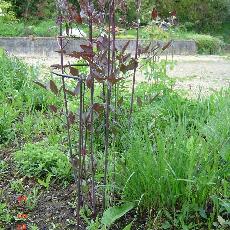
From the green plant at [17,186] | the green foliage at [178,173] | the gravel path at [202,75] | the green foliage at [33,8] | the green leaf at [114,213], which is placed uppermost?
the green foliage at [33,8]

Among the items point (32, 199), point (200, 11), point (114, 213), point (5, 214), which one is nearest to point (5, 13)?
point (200, 11)

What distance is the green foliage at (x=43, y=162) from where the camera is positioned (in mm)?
2685

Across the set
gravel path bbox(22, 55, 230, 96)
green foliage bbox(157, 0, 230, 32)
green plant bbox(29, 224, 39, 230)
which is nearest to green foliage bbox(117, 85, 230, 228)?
green plant bbox(29, 224, 39, 230)

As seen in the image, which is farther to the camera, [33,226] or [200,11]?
[200,11]

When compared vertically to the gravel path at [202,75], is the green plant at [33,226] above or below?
above

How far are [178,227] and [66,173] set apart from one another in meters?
0.79

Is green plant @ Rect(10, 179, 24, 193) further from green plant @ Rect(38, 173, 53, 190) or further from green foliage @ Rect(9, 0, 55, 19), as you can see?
green foliage @ Rect(9, 0, 55, 19)

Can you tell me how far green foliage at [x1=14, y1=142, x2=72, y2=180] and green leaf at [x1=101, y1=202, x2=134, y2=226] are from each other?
22.7 inches

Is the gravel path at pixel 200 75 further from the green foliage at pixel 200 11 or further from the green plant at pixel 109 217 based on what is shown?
the green foliage at pixel 200 11

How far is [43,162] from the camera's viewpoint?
110 inches

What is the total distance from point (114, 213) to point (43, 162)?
796 millimetres

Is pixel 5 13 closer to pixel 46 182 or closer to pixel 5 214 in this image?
pixel 46 182

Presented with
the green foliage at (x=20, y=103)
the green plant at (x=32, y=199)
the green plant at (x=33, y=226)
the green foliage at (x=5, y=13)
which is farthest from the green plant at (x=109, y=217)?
the green foliage at (x=5, y=13)

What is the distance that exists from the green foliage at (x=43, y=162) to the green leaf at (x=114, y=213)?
22.7 inches
